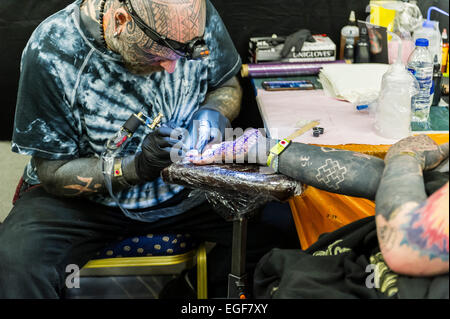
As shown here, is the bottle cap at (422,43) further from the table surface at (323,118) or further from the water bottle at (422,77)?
the table surface at (323,118)

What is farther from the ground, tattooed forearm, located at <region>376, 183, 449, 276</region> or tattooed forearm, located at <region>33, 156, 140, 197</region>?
tattooed forearm, located at <region>376, 183, 449, 276</region>

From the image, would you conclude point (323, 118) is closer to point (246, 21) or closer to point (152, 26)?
point (152, 26)

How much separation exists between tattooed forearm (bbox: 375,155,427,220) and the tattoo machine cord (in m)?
0.87

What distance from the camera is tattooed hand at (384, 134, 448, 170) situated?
3.95 ft

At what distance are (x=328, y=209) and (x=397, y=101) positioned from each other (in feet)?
1.53

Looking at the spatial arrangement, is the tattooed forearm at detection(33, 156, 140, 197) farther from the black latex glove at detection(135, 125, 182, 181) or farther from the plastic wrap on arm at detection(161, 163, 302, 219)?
the plastic wrap on arm at detection(161, 163, 302, 219)

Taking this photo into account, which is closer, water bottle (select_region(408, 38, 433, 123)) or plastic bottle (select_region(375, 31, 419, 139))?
plastic bottle (select_region(375, 31, 419, 139))

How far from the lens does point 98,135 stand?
1849 millimetres

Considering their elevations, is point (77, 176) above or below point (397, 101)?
below

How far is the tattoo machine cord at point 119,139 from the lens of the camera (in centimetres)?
173

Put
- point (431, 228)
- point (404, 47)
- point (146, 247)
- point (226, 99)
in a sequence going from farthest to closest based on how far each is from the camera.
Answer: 1. point (404, 47)
2. point (226, 99)
3. point (146, 247)
4. point (431, 228)

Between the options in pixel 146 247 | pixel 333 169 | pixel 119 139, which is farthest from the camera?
pixel 146 247

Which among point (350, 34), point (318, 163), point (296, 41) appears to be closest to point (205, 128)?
point (318, 163)

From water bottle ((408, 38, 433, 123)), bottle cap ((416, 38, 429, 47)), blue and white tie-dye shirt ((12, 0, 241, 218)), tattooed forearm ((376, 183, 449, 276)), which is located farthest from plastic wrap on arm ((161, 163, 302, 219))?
bottle cap ((416, 38, 429, 47))
